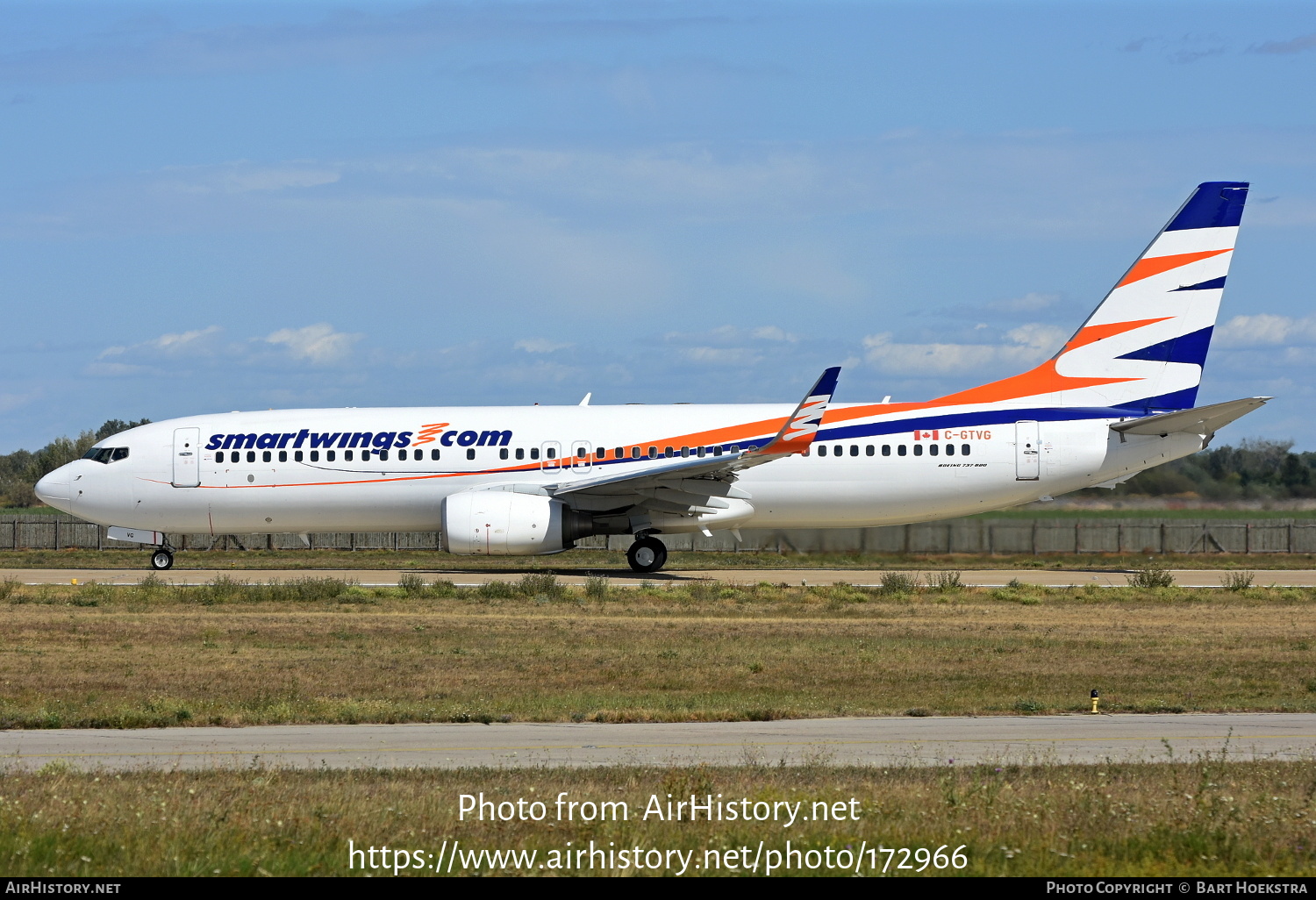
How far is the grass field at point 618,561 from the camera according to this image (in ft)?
125

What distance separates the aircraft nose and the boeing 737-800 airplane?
184cm

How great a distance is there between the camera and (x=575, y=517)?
31.4 metres

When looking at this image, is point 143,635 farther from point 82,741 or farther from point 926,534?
point 926,534

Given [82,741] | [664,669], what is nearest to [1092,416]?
[664,669]

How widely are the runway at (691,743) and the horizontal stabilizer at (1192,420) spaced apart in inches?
707

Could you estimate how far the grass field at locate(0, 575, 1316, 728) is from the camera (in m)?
14.1

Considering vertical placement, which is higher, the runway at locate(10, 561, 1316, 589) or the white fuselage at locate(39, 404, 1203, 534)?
the white fuselage at locate(39, 404, 1203, 534)

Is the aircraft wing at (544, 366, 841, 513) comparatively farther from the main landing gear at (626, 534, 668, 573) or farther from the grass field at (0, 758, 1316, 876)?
the grass field at (0, 758, 1316, 876)

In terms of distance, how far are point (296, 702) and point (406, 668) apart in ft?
9.72

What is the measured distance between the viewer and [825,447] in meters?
32.4

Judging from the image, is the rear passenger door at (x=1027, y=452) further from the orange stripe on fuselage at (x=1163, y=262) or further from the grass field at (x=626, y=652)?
the orange stripe on fuselage at (x=1163, y=262)

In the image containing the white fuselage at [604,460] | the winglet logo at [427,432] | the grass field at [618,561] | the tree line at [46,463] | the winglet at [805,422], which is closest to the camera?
the winglet at [805,422]

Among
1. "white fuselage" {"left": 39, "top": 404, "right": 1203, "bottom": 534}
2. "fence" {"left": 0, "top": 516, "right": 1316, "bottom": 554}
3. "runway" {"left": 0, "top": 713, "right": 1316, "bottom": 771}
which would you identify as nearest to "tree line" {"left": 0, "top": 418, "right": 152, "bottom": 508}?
"fence" {"left": 0, "top": 516, "right": 1316, "bottom": 554}

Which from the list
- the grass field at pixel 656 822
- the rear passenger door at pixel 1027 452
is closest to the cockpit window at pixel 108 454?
the rear passenger door at pixel 1027 452
